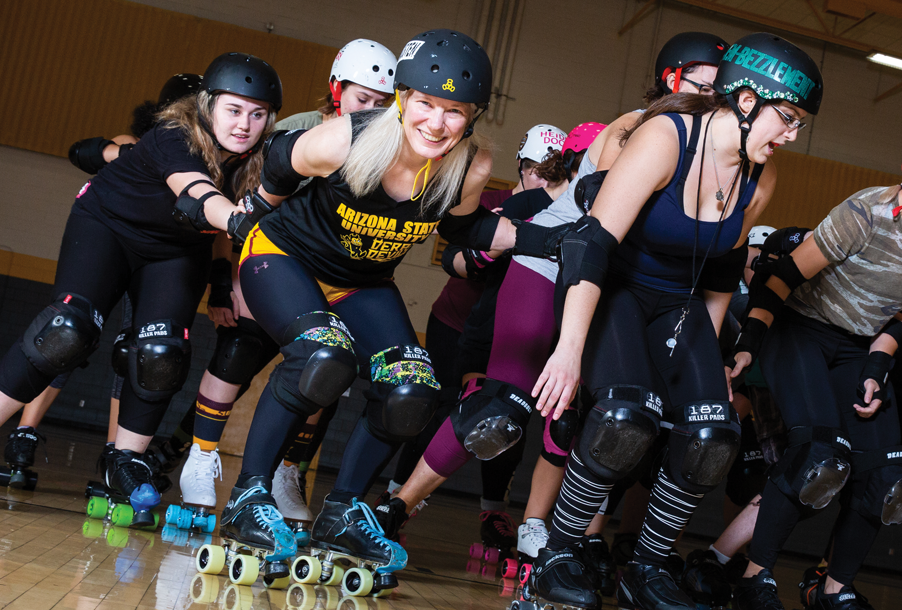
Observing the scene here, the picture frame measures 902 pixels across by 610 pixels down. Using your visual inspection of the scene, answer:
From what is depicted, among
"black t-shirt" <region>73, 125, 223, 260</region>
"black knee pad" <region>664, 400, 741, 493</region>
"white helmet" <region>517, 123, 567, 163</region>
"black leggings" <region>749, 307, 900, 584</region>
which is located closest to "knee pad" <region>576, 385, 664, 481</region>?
"black knee pad" <region>664, 400, 741, 493</region>

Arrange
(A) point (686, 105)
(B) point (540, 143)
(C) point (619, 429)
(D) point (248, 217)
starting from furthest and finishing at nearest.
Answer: (B) point (540, 143), (D) point (248, 217), (A) point (686, 105), (C) point (619, 429)

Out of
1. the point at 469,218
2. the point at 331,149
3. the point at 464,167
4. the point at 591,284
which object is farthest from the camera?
the point at 469,218

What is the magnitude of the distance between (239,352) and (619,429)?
1.60 m

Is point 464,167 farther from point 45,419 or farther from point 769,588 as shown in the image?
point 45,419

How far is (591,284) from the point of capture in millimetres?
1943

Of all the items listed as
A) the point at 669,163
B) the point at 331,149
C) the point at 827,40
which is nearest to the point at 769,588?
the point at 669,163

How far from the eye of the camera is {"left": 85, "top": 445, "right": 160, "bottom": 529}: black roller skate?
2449 millimetres

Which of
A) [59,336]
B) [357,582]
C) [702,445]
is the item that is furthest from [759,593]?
[59,336]

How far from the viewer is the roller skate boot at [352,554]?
1985 mm

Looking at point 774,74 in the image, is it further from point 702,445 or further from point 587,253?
Result: point 702,445

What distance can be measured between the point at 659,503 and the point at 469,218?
101 centimetres

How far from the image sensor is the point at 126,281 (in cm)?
277

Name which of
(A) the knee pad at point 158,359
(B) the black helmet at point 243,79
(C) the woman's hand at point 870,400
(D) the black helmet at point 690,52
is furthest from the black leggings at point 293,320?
(C) the woman's hand at point 870,400

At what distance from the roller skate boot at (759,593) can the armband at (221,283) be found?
2117 millimetres
